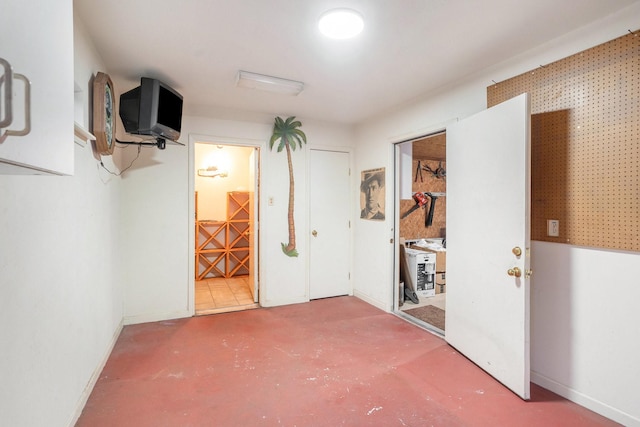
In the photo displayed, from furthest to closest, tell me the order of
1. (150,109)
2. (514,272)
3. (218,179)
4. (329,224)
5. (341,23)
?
(218,179), (329,224), (150,109), (514,272), (341,23)

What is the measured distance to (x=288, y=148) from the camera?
387 centimetres

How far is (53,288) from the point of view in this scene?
1518 millimetres

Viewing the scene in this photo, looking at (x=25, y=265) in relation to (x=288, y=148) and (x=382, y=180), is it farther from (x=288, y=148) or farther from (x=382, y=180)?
(x=382, y=180)

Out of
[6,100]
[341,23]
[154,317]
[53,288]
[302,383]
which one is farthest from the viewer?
[154,317]

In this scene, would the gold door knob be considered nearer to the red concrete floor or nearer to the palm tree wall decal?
the red concrete floor

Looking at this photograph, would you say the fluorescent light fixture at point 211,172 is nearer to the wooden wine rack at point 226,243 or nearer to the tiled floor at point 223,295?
the wooden wine rack at point 226,243

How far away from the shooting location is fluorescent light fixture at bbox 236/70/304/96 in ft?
8.65

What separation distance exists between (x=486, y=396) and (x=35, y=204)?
8.92ft

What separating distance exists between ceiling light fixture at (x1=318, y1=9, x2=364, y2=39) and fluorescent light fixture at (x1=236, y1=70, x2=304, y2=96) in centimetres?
85

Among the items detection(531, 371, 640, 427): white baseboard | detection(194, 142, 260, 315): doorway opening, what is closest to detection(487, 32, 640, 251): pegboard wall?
detection(531, 371, 640, 427): white baseboard

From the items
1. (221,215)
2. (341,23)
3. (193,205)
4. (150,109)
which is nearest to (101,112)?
(150,109)

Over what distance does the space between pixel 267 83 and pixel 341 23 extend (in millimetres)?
1055

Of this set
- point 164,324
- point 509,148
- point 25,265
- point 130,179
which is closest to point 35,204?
point 25,265

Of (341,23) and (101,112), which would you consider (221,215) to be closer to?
(101,112)
